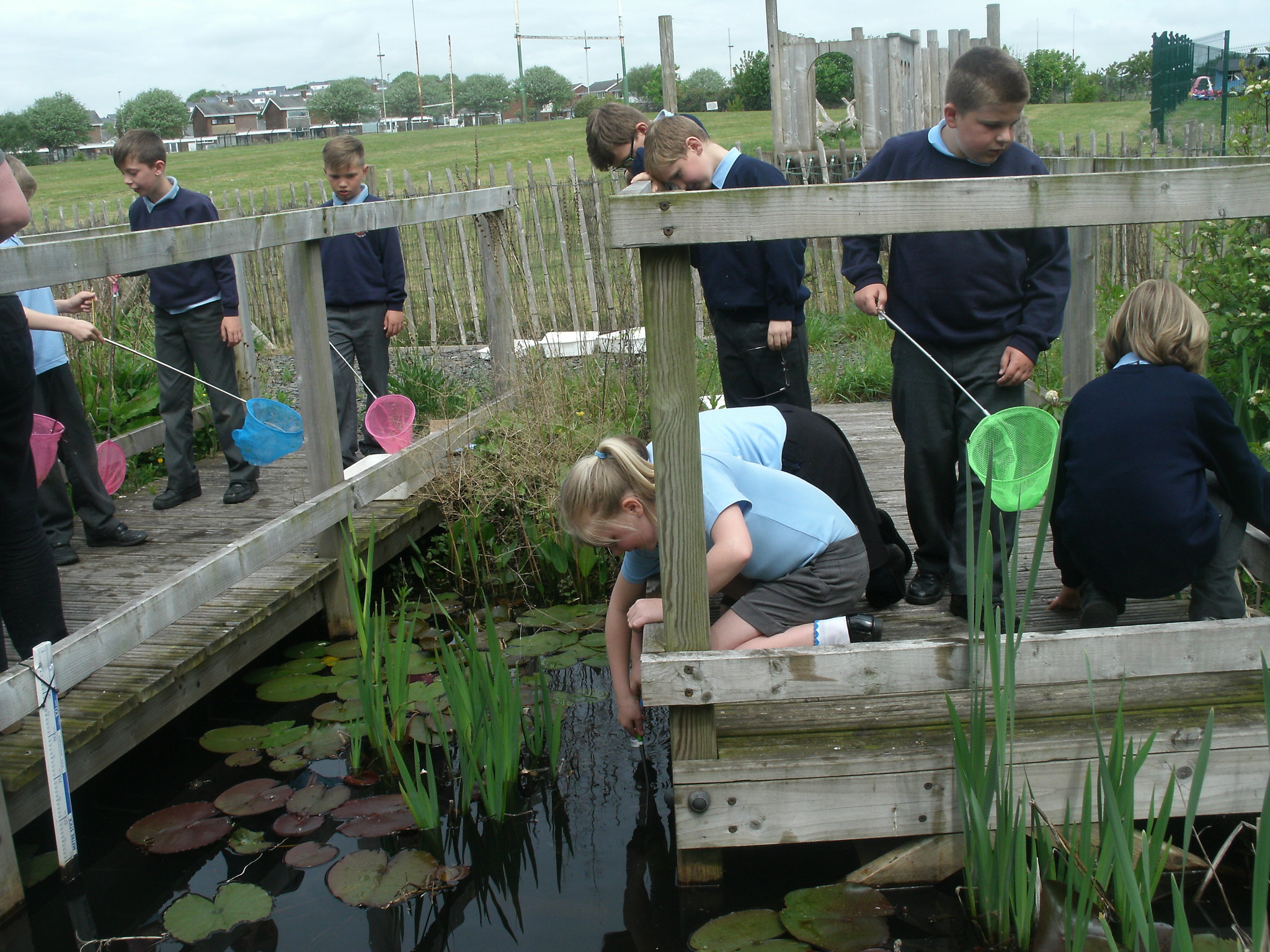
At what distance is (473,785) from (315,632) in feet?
5.15

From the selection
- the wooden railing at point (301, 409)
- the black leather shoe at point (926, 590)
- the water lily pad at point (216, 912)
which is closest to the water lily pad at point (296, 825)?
the water lily pad at point (216, 912)

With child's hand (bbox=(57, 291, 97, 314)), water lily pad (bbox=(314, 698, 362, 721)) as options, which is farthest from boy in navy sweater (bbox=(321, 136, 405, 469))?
water lily pad (bbox=(314, 698, 362, 721))

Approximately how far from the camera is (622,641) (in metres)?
2.79

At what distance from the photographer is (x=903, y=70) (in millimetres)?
12531

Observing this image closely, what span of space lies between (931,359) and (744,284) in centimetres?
97

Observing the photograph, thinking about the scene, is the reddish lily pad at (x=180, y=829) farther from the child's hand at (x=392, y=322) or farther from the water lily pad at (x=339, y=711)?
the child's hand at (x=392, y=322)

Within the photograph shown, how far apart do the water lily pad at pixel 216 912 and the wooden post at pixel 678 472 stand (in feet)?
3.60

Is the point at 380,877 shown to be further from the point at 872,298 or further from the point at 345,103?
the point at 345,103

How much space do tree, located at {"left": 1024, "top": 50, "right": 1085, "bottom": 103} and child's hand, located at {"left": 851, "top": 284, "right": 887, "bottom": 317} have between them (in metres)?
46.4

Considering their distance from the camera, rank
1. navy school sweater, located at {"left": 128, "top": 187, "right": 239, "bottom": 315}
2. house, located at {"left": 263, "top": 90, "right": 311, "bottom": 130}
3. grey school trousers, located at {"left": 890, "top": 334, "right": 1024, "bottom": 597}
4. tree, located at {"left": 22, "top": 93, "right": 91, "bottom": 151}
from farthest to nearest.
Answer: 1. house, located at {"left": 263, "top": 90, "right": 311, "bottom": 130}
2. tree, located at {"left": 22, "top": 93, "right": 91, "bottom": 151}
3. navy school sweater, located at {"left": 128, "top": 187, "right": 239, "bottom": 315}
4. grey school trousers, located at {"left": 890, "top": 334, "right": 1024, "bottom": 597}

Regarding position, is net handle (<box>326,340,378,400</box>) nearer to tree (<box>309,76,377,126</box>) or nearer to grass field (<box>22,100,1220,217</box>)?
grass field (<box>22,100,1220,217</box>)

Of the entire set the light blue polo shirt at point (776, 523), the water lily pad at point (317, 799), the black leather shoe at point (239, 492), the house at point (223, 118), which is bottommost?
the water lily pad at point (317, 799)

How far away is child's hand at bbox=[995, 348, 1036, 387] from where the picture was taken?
2.82 m

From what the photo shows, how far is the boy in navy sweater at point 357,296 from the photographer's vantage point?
203 inches
